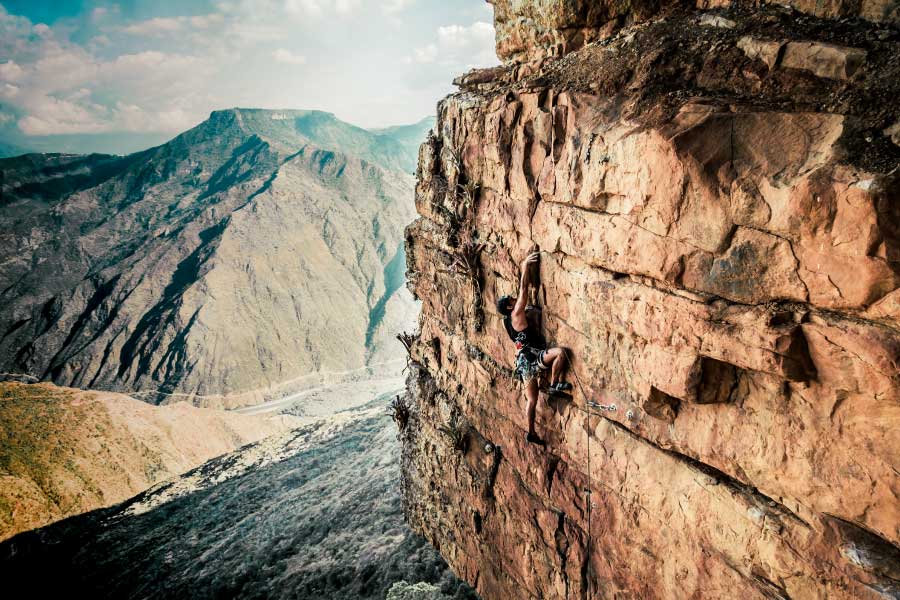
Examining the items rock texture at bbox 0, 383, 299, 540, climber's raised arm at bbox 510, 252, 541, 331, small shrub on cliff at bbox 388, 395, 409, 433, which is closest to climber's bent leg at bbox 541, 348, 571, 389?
climber's raised arm at bbox 510, 252, 541, 331

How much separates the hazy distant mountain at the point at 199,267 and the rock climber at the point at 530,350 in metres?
66.3

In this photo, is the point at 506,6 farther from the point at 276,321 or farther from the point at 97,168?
the point at 97,168

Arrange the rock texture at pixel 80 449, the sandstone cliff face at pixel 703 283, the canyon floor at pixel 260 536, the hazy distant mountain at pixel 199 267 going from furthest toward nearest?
the hazy distant mountain at pixel 199 267
the rock texture at pixel 80 449
the canyon floor at pixel 260 536
the sandstone cliff face at pixel 703 283

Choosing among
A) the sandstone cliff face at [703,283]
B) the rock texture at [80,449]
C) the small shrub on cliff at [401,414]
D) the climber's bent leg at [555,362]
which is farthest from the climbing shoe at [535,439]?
the rock texture at [80,449]

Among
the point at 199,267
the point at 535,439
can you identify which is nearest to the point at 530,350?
the point at 535,439

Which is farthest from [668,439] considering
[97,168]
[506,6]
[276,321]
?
[97,168]

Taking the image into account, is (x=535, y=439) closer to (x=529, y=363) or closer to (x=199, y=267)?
(x=529, y=363)

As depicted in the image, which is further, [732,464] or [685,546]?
[685,546]

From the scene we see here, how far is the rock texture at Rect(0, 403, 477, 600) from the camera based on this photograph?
11.4m

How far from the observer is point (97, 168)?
378ft

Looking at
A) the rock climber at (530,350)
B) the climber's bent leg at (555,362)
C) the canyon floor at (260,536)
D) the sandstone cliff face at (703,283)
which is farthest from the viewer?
the canyon floor at (260,536)

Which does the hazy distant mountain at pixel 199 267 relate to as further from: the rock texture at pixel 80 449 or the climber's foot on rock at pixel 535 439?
the climber's foot on rock at pixel 535 439

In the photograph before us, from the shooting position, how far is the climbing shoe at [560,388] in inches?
229

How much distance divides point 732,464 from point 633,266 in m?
2.18
